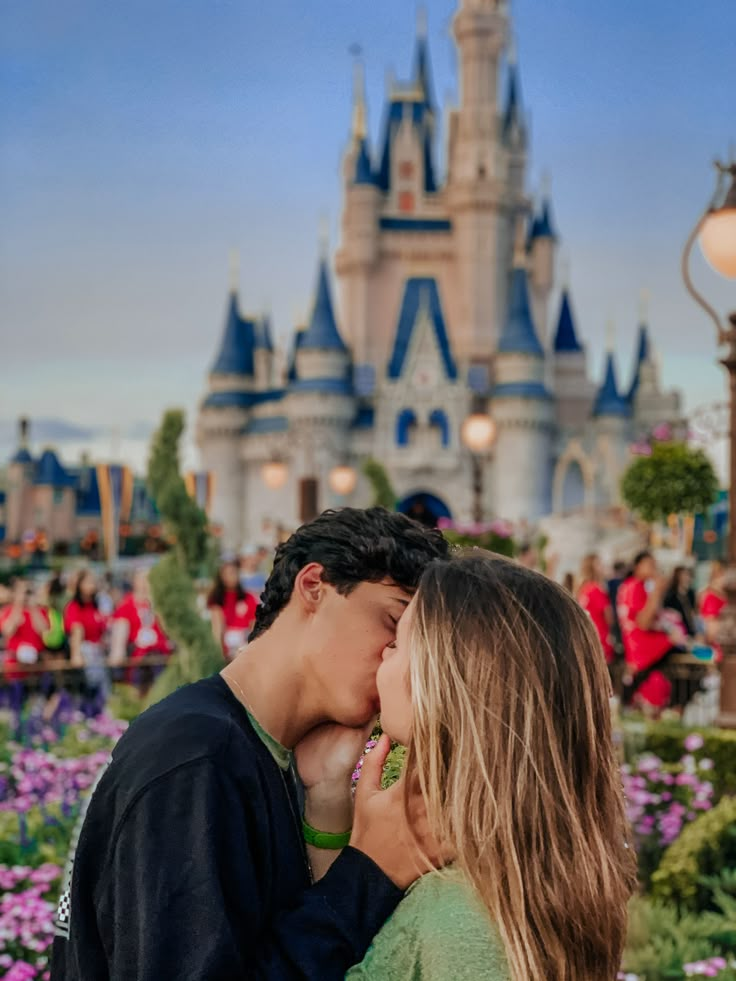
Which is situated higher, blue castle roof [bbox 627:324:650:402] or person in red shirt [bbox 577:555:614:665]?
blue castle roof [bbox 627:324:650:402]

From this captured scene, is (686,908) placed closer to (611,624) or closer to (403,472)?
(611,624)

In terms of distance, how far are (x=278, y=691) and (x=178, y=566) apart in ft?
15.2

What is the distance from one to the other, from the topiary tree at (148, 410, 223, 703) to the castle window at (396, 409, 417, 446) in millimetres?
41071

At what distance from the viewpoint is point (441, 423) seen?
4794cm

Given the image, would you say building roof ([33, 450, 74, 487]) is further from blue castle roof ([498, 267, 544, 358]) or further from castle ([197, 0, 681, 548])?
blue castle roof ([498, 267, 544, 358])

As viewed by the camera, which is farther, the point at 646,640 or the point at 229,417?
the point at 229,417

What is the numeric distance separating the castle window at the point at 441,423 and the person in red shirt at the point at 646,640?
39.0 meters

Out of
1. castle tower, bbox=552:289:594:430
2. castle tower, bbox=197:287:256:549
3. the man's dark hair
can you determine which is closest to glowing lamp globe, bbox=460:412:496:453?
the man's dark hair

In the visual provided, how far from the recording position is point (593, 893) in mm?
1518

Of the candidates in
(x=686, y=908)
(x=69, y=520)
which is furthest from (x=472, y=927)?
(x=69, y=520)

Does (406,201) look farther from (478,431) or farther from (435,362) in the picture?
(478,431)

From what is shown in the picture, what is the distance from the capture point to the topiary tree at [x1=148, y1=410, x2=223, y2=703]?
6070 mm

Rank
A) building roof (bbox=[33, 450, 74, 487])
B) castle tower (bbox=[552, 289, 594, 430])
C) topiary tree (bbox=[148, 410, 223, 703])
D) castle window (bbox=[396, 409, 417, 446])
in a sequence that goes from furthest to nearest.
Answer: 1. building roof (bbox=[33, 450, 74, 487])
2. castle tower (bbox=[552, 289, 594, 430])
3. castle window (bbox=[396, 409, 417, 446])
4. topiary tree (bbox=[148, 410, 223, 703])

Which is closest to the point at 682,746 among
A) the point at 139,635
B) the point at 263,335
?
the point at 139,635
